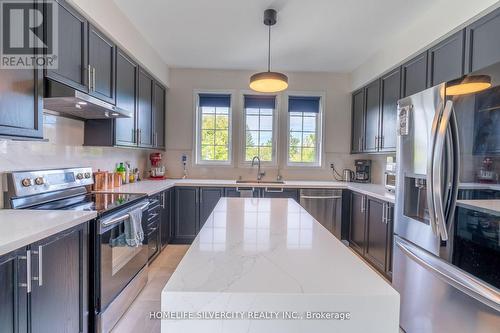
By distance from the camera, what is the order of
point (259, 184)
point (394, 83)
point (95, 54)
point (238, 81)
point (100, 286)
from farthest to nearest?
1. point (238, 81)
2. point (259, 184)
3. point (394, 83)
4. point (95, 54)
5. point (100, 286)

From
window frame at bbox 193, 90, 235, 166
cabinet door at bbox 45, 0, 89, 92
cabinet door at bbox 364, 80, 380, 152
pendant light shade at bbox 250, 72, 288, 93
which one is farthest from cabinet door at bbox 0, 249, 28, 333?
cabinet door at bbox 364, 80, 380, 152

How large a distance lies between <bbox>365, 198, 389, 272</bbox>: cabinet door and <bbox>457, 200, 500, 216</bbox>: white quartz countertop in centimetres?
130

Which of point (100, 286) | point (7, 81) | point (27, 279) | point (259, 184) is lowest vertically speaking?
point (100, 286)

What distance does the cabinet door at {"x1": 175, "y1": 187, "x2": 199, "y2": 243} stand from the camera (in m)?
3.53

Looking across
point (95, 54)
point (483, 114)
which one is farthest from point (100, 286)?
point (483, 114)

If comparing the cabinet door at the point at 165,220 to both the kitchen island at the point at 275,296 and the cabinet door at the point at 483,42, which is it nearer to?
the kitchen island at the point at 275,296

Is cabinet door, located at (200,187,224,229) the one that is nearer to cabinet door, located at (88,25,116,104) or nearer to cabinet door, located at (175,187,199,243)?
cabinet door, located at (175,187,199,243)

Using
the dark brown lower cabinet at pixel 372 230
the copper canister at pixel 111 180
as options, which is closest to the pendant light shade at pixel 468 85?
the dark brown lower cabinet at pixel 372 230

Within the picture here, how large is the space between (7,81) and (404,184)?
8.45ft

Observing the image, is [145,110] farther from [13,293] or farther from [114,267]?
[13,293]

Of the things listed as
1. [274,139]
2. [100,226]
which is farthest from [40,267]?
[274,139]

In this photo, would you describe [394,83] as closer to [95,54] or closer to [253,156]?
[253,156]

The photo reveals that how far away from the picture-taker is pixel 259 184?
3.55 m

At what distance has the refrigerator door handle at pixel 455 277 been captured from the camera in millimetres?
1231
